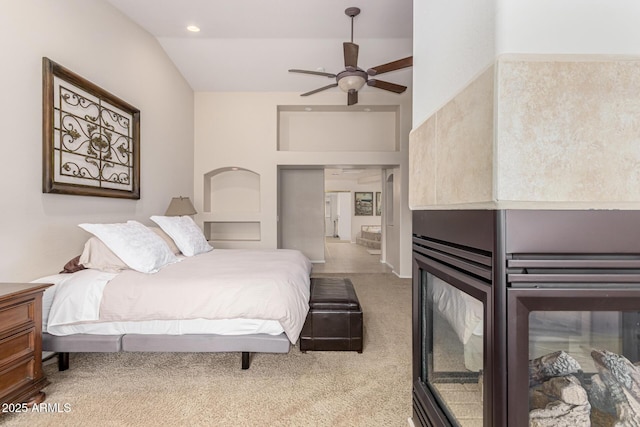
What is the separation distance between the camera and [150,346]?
84.6 inches

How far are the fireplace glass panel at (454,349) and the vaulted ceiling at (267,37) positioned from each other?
141 inches

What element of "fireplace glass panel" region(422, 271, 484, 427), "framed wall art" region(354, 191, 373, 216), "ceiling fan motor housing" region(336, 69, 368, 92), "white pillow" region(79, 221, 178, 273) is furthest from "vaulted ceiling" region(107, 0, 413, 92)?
"framed wall art" region(354, 191, 373, 216)

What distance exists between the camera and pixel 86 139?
2.90 meters

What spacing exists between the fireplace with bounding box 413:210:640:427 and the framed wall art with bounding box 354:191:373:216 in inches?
443

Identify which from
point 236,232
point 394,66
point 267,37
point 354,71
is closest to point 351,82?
point 354,71

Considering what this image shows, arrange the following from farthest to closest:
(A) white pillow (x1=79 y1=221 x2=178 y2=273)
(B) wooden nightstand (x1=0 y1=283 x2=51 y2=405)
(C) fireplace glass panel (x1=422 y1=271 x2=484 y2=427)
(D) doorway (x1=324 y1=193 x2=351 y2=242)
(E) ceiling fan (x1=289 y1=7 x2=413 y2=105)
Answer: (D) doorway (x1=324 y1=193 x2=351 y2=242)
(E) ceiling fan (x1=289 y1=7 x2=413 y2=105)
(A) white pillow (x1=79 y1=221 x2=178 y2=273)
(B) wooden nightstand (x1=0 y1=283 x2=51 y2=405)
(C) fireplace glass panel (x1=422 y1=271 x2=484 y2=427)

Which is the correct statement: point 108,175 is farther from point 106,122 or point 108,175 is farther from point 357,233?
point 357,233

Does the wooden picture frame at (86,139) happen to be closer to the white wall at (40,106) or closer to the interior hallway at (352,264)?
the white wall at (40,106)

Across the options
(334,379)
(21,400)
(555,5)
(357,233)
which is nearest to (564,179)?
(555,5)

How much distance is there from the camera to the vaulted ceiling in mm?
3641

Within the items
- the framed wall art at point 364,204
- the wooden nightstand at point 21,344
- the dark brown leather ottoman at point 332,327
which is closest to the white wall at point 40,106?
the wooden nightstand at point 21,344

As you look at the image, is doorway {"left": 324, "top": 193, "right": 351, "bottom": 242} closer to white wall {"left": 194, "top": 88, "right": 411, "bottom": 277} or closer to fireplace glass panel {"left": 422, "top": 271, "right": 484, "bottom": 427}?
white wall {"left": 194, "top": 88, "right": 411, "bottom": 277}

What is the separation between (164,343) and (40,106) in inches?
81.9

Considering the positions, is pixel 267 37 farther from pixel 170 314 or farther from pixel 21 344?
pixel 21 344
